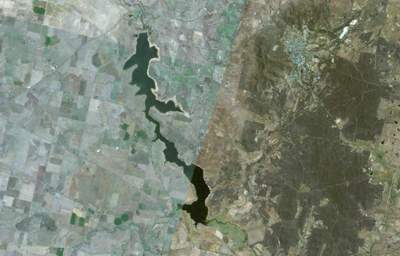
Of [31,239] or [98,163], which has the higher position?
[98,163]

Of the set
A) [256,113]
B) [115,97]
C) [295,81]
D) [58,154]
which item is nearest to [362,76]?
[295,81]

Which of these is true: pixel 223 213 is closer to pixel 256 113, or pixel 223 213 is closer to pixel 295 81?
pixel 256 113

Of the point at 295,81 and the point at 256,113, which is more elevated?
the point at 295,81

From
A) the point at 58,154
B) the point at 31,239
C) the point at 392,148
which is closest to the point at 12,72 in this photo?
the point at 58,154

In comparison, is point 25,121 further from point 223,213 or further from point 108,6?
point 223,213

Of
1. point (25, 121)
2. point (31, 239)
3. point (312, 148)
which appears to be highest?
point (312, 148)

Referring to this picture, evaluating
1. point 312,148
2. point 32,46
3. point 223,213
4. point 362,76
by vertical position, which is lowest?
point 223,213

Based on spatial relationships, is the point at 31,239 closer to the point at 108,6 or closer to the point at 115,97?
the point at 115,97
